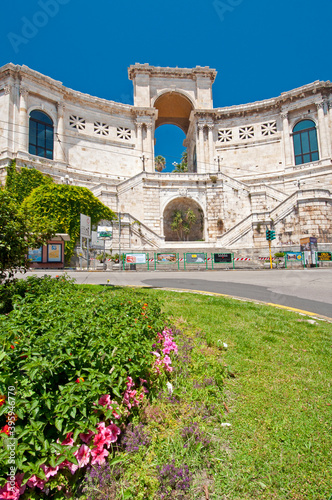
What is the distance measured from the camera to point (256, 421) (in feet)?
8.75

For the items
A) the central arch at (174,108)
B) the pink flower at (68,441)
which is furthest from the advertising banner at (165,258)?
the central arch at (174,108)

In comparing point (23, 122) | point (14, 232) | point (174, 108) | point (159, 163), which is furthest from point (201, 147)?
point (14, 232)

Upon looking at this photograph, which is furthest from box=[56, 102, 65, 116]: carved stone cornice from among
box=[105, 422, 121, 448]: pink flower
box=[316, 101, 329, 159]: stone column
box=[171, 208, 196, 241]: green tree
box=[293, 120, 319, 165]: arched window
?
box=[105, 422, 121, 448]: pink flower

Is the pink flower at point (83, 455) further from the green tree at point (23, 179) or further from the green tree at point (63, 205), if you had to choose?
the green tree at point (23, 179)

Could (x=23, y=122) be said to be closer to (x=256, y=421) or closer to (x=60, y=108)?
(x=60, y=108)

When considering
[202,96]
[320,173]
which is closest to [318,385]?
[320,173]

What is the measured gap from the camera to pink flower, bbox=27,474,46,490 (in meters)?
1.71

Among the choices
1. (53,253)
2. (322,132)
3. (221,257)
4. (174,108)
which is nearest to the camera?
(53,253)

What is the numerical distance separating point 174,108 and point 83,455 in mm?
53188

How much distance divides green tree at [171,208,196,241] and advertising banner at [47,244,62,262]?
19370 millimetres

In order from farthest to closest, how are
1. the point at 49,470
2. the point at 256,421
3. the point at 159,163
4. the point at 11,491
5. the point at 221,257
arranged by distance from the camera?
1. the point at 159,163
2. the point at 221,257
3. the point at 256,421
4. the point at 49,470
5. the point at 11,491

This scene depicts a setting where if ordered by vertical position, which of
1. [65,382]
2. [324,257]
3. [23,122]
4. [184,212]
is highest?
[23,122]

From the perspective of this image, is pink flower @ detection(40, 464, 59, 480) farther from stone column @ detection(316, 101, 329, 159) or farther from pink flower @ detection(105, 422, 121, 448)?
stone column @ detection(316, 101, 329, 159)

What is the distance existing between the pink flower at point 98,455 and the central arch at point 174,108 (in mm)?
Result: 47456
